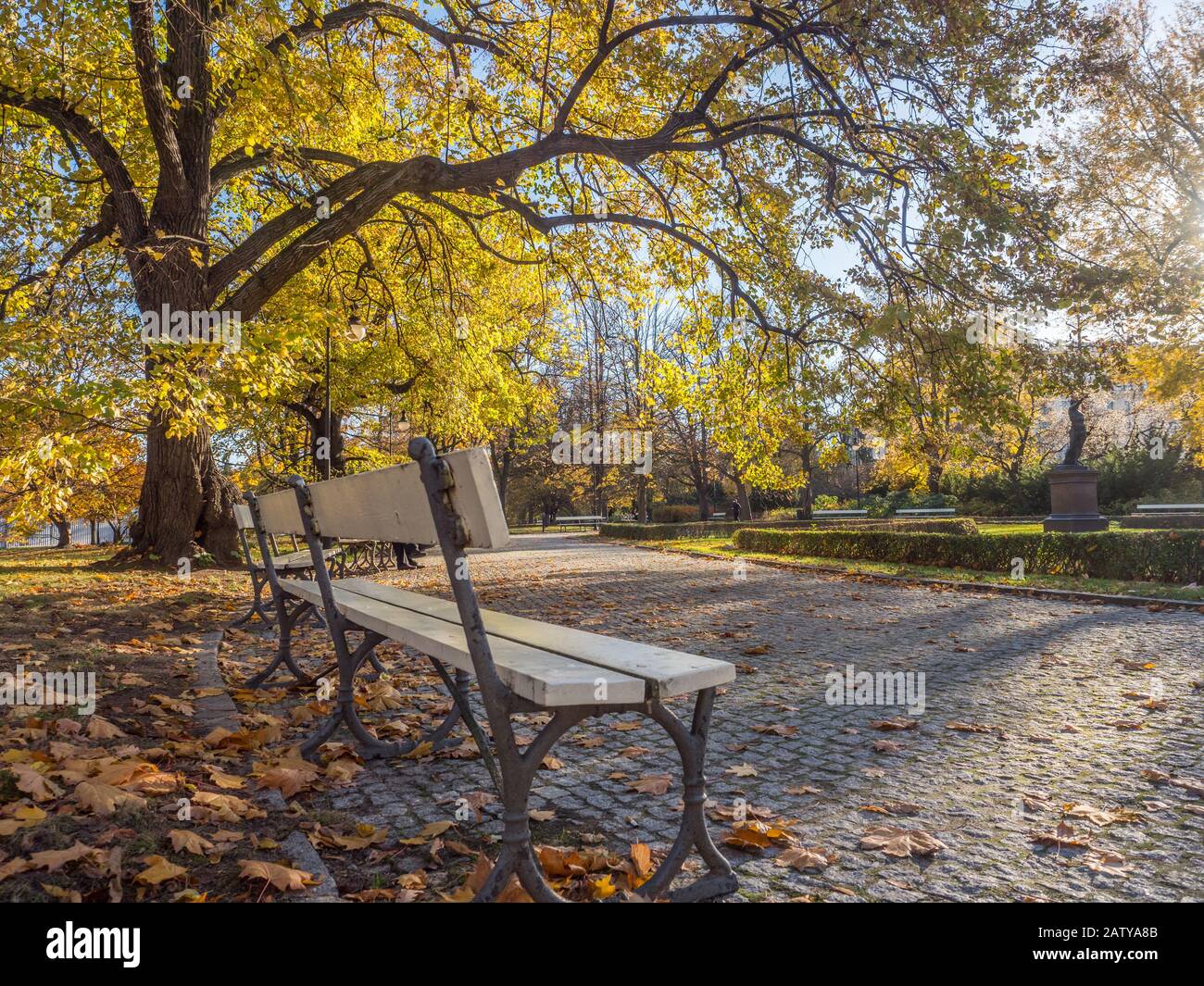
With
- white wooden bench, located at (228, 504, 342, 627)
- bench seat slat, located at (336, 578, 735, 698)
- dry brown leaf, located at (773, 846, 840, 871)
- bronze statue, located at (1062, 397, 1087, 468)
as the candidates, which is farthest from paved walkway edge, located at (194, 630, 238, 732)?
bronze statue, located at (1062, 397, 1087, 468)

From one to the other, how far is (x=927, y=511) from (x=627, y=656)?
32.0m

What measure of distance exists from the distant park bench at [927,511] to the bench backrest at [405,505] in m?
29.6

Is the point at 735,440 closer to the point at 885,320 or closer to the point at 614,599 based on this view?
the point at 614,599

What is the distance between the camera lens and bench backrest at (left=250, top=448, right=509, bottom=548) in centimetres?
205

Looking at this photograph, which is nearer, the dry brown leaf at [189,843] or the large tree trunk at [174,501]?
the dry brown leaf at [189,843]

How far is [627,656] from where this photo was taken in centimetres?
234

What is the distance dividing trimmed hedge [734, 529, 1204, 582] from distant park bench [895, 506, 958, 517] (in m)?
15.7

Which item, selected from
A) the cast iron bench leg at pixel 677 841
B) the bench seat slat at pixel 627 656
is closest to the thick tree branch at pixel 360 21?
the bench seat slat at pixel 627 656

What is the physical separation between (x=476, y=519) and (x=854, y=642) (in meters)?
5.52

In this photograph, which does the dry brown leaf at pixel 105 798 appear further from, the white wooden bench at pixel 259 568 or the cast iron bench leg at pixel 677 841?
the white wooden bench at pixel 259 568

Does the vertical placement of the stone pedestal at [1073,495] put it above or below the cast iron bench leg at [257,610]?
above

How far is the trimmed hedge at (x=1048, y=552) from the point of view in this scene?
10398 mm

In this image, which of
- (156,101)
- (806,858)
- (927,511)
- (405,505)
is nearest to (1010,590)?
(806,858)

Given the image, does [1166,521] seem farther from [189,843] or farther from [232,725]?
[189,843]
